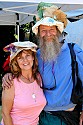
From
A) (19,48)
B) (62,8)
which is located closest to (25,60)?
(19,48)

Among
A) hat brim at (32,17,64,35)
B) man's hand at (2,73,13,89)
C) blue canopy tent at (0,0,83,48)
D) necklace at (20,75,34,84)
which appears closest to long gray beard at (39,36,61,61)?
hat brim at (32,17,64,35)

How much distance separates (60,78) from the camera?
251cm

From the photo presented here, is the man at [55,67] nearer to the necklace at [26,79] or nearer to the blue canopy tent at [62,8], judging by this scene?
the necklace at [26,79]

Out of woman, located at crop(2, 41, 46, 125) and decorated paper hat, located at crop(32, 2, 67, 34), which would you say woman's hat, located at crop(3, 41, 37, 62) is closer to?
→ woman, located at crop(2, 41, 46, 125)

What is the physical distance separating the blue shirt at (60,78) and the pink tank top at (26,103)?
0.09m

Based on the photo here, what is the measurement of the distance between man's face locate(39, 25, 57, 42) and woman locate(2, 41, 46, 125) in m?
0.14

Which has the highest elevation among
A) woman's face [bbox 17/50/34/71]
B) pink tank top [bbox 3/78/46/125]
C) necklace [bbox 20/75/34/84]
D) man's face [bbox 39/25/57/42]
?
man's face [bbox 39/25/57/42]

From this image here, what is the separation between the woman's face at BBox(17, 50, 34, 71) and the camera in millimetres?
2462

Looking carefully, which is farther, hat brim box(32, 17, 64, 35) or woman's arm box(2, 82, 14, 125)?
hat brim box(32, 17, 64, 35)

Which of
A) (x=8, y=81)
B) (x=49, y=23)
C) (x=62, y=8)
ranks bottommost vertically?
(x=8, y=81)

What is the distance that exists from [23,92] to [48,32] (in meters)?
0.52

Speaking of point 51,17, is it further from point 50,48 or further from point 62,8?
point 62,8

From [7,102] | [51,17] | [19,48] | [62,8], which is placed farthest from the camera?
[62,8]

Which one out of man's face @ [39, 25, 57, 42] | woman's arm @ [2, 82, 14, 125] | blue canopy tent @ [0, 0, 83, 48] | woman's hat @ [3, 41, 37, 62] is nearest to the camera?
woman's arm @ [2, 82, 14, 125]
